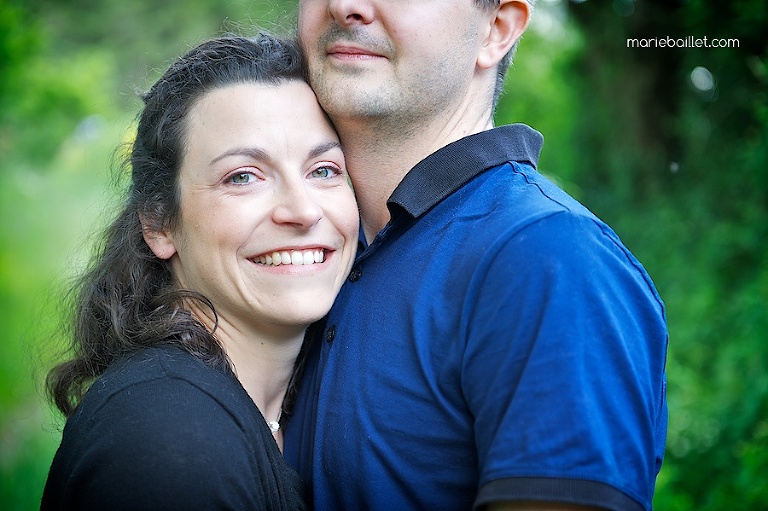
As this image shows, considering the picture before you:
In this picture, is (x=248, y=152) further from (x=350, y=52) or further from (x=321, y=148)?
(x=350, y=52)

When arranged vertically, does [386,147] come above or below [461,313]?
above

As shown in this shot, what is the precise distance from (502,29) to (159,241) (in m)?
1.11

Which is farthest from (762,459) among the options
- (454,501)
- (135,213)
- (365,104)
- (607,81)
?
(607,81)

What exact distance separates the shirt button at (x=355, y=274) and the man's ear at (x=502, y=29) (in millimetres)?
673

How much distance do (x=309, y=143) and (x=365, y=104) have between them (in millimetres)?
178

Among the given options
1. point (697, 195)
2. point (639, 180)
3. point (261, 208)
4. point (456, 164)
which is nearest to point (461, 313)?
point (456, 164)

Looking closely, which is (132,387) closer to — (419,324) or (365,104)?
(419,324)

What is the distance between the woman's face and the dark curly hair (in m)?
0.06

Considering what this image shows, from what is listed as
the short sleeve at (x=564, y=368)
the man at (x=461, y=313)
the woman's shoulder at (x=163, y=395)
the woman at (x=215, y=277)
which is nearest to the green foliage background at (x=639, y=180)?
the woman at (x=215, y=277)

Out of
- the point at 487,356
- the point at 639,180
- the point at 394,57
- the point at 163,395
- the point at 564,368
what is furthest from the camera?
the point at 639,180

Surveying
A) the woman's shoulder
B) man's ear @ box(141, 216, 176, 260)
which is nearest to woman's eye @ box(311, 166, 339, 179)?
man's ear @ box(141, 216, 176, 260)

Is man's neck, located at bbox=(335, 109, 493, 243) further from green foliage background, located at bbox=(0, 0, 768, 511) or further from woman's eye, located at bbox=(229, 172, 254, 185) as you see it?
green foliage background, located at bbox=(0, 0, 768, 511)

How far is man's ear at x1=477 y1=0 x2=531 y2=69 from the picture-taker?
2209 mm

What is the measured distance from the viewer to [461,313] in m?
1.68
